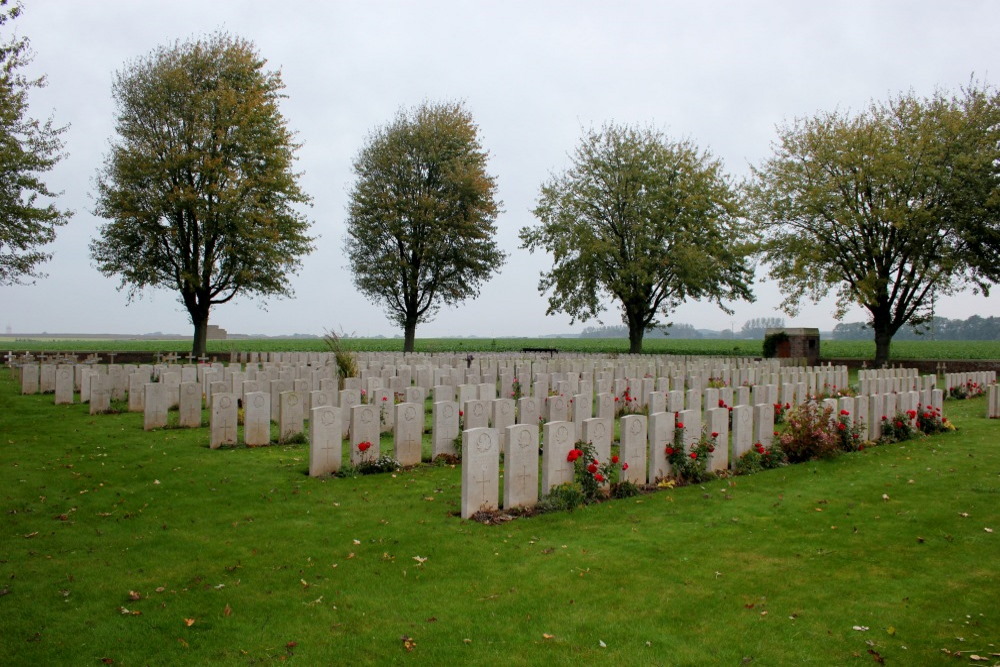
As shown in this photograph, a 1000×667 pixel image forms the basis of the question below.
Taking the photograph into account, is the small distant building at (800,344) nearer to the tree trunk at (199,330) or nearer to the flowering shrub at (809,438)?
the flowering shrub at (809,438)

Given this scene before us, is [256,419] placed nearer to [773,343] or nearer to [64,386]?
[64,386]

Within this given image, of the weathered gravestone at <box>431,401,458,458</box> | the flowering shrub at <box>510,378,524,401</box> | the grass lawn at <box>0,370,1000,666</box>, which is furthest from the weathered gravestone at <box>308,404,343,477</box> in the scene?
the flowering shrub at <box>510,378,524,401</box>

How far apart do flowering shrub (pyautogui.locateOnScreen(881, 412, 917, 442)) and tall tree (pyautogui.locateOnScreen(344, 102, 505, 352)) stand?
25970mm

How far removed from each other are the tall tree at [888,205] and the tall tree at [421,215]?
14.7 meters

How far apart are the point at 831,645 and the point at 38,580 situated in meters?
5.73

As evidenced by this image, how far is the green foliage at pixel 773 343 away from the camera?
3300 cm

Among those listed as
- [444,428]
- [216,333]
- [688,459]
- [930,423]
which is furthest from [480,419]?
[216,333]

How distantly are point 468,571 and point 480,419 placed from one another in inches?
166

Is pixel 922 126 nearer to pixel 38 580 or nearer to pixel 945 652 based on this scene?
pixel 945 652

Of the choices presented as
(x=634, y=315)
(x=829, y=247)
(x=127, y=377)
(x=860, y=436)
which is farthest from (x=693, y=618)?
(x=634, y=315)

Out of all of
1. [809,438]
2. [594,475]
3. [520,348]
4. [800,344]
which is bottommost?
[594,475]

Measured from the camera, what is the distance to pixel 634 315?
35812 millimetres

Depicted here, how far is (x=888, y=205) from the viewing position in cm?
2831

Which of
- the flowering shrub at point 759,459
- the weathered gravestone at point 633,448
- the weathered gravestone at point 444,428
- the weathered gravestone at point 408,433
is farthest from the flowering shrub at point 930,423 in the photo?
the weathered gravestone at point 408,433
